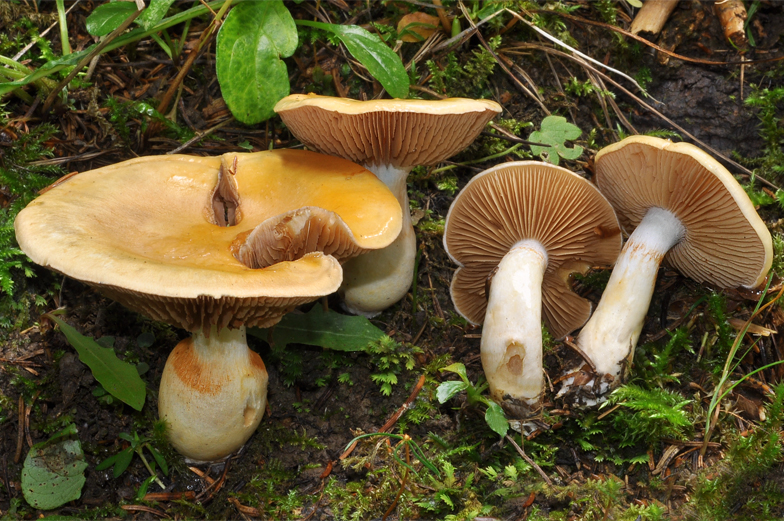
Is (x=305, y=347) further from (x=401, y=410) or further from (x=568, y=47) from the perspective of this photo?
(x=568, y=47)

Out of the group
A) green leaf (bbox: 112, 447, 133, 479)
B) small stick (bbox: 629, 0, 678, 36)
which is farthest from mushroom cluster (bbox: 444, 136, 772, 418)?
green leaf (bbox: 112, 447, 133, 479)

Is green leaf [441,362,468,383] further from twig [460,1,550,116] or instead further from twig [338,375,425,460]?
twig [460,1,550,116]

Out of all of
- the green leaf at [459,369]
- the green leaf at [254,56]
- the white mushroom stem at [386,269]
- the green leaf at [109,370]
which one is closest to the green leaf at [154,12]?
the green leaf at [254,56]

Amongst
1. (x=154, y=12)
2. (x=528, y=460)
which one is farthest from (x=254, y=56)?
(x=528, y=460)

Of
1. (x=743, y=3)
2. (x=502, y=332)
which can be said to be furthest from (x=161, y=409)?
(x=743, y=3)

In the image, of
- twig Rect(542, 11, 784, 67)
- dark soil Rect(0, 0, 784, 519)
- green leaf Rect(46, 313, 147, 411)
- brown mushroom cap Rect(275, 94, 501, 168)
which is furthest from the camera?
twig Rect(542, 11, 784, 67)

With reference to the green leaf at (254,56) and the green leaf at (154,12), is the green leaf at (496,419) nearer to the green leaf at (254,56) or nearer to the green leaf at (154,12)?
the green leaf at (254,56)

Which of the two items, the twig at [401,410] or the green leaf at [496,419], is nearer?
the green leaf at [496,419]
